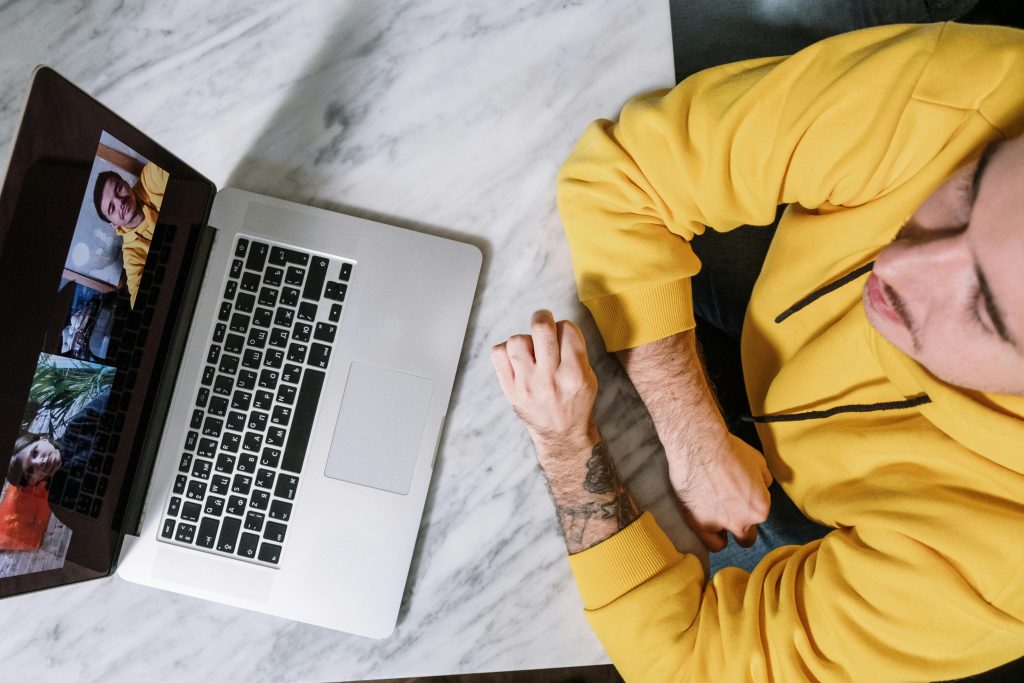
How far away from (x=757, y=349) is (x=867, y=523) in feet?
0.91

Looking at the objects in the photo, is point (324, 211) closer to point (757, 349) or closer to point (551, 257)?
point (551, 257)

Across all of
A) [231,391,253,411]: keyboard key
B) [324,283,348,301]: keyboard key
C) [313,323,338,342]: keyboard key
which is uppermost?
[324,283,348,301]: keyboard key

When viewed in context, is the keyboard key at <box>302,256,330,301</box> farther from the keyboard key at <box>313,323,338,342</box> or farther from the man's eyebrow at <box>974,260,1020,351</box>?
the man's eyebrow at <box>974,260,1020,351</box>

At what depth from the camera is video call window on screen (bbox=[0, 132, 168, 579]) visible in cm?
60

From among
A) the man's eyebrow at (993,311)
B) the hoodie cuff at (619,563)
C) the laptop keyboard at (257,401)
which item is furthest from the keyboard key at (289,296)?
the man's eyebrow at (993,311)

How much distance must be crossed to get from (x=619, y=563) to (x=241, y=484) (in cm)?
44

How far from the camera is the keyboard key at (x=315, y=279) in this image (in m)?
0.77

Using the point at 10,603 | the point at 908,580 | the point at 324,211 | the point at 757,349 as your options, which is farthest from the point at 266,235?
the point at 908,580

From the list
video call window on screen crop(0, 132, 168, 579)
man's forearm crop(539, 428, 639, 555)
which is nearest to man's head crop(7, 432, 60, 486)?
video call window on screen crop(0, 132, 168, 579)

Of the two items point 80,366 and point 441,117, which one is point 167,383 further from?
point 441,117

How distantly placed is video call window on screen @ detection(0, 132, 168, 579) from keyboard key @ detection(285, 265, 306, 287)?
146 millimetres

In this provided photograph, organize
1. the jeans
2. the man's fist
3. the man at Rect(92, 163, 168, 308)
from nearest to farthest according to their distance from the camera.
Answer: the man at Rect(92, 163, 168, 308) < the man's fist < the jeans

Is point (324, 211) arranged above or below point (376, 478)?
above

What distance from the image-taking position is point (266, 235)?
78 centimetres
